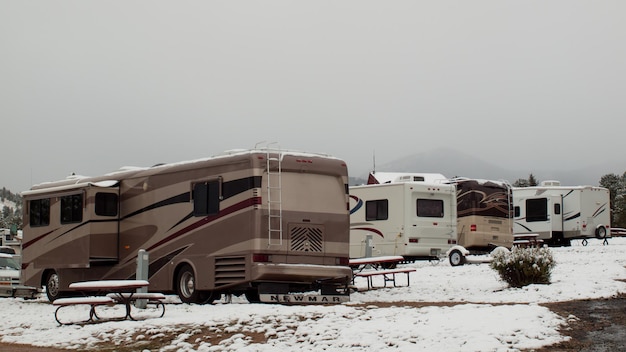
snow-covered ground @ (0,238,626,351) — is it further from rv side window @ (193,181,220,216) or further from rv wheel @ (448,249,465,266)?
rv wheel @ (448,249,465,266)

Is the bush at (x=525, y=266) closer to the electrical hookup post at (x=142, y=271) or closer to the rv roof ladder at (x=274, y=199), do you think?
the rv roof ladder at (x=274, y=199)

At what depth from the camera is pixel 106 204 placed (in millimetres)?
19234

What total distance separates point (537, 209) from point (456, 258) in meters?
11.1

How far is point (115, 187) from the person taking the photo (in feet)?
63.7

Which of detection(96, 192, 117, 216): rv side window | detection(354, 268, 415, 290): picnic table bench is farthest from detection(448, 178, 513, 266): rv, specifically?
detection(96, 192, 117, 216): rv side window

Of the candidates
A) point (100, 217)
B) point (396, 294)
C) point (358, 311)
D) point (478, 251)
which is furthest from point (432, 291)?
point (478, 251)

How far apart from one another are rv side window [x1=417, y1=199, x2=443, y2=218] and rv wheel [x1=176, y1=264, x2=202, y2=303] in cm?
999

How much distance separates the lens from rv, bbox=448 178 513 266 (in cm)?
2788

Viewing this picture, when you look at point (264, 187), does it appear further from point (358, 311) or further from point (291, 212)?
point (358, 311)

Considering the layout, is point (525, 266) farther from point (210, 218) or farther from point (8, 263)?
point (8, 263)

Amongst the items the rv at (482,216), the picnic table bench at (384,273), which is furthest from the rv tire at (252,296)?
the rv at (482,216)

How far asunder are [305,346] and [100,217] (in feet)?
29.9

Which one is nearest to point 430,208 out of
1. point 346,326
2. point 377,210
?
point 377,210

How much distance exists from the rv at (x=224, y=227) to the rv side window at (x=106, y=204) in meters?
0.02
